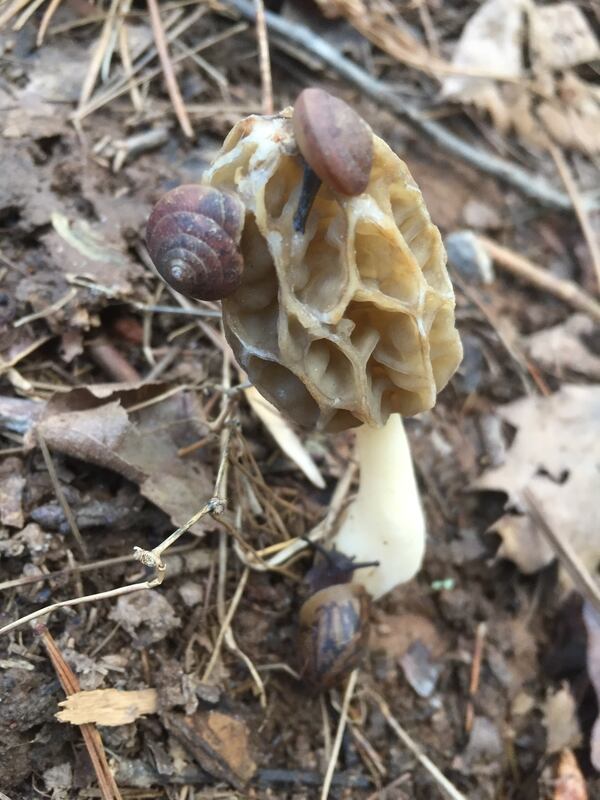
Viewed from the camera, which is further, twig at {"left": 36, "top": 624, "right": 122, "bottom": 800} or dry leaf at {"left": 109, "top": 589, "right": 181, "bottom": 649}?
dry leaf at {"left": 109, "top": 589, "right": 181, "bottom": 649}

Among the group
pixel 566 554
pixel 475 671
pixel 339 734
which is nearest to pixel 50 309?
pixel 339 734

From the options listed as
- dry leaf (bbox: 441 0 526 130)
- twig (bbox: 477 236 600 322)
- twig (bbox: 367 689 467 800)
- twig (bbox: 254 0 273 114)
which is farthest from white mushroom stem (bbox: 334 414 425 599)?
dry leaf (bbox: 441 0 526 130)

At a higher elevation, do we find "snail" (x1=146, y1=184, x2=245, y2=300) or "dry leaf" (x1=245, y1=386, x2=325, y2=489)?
"snail" (x1=146, y1=184, x2=245, y2=300)

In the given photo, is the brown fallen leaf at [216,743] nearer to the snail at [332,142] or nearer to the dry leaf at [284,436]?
the dry leaf at [284,436]

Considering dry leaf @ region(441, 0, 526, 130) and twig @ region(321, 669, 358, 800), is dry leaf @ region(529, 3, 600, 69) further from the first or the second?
twig @ region(321, 669, 358, 800)

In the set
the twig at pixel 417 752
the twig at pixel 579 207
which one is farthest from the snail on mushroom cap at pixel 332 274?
the twig at pixel 579 207

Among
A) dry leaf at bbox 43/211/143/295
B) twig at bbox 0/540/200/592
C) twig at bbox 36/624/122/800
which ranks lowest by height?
twig at bbox 36/624/122/800
